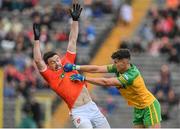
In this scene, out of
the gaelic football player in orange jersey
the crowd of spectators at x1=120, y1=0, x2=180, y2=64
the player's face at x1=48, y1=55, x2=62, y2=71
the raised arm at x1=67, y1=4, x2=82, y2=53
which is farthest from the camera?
the crowd of spectators at x1=120, y1=0, x2=180, y2=64

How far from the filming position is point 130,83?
16047 millimetres

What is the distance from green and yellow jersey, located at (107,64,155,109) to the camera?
1599 cm

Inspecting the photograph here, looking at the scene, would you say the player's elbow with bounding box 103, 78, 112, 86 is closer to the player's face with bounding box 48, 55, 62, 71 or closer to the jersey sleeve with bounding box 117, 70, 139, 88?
the jersey sleeve with bounding box 117, 70, 139, 88

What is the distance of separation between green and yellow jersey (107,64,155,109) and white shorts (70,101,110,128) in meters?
0.61

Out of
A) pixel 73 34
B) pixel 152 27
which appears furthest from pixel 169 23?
pixel 73 34

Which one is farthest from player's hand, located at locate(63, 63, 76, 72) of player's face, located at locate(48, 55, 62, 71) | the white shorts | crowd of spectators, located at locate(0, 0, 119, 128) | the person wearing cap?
crowd of spectators, located at locate(0, 0, 119, 128)

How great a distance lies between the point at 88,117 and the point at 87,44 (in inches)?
510

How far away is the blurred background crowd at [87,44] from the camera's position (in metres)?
25.7

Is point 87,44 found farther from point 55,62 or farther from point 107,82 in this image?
point 107,82

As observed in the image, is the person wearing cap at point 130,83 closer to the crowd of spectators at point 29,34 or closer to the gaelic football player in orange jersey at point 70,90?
the gaelic football player in orange jersey at point 70,90

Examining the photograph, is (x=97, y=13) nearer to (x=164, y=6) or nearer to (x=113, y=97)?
(x=164, y=6)

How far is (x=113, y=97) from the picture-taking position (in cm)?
2622

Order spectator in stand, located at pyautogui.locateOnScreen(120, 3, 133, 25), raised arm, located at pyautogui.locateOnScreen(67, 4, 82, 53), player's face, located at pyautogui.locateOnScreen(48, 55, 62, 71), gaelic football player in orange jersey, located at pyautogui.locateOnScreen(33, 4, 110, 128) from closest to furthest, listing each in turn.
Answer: gaelic football player in orange jersey, located at pyautogui.locateOnScreen(33, 4, 110, 128)
player's face, located at pyautogui.locateOnScreen(48, 55, 62, 71)
raised arm, located at pyautogui.locateOnScreen(67, 4, 82, 53)
spectator in stand, located at pyautogui.locateOnScreen(120, 3, 133, 25)

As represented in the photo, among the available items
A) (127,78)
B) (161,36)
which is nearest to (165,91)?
(161,36)
